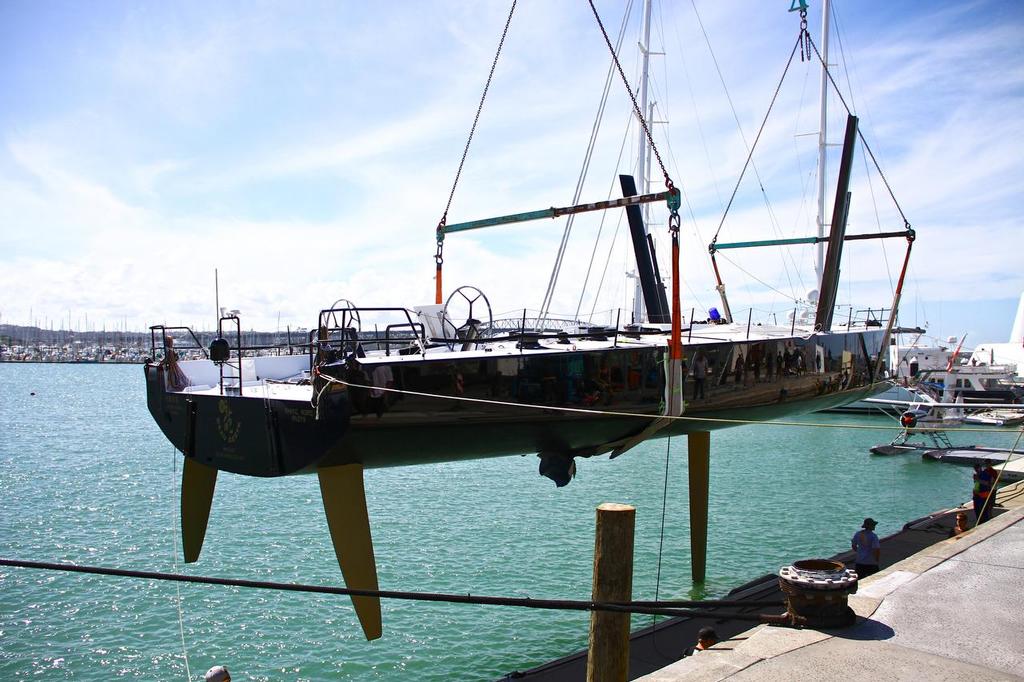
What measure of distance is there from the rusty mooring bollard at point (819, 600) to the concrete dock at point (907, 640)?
0.10 m

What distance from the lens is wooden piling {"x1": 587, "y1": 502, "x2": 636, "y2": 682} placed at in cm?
487

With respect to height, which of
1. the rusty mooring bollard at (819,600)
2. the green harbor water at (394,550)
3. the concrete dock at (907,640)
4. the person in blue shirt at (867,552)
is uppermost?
the rusty mooring bollard at (819,600)

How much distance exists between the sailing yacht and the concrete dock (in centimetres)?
241

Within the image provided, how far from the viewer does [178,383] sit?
8922mm

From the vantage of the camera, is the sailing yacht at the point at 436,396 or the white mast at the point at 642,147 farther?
the white mast at the point at 642,147

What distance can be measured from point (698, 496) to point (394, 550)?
21.9ft

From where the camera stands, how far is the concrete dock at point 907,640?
5.62 metres

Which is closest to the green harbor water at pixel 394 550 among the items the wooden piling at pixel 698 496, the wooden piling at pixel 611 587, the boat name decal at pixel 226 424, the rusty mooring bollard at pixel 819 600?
the wooden piling at pixel 698 496

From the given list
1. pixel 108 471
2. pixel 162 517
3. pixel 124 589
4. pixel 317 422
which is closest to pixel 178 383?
pixel 317 422

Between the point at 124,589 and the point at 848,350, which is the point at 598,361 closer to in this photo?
the point at 848,350

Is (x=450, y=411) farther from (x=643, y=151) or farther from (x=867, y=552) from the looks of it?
(x=643, y=151)

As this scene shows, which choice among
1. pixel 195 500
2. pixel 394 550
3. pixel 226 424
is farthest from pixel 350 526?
pixel 394 550

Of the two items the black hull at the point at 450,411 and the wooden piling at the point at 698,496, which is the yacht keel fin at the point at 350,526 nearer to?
the black hull at the point at 450,411

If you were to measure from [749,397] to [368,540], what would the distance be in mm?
5727
